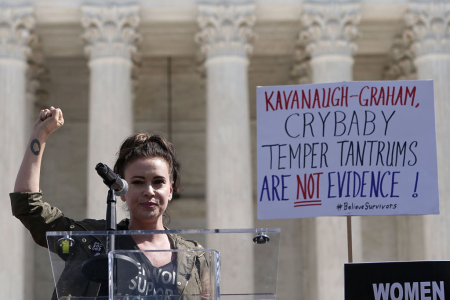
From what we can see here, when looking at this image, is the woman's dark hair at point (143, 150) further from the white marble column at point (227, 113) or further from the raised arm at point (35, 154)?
the white marble column at point (227, 113)

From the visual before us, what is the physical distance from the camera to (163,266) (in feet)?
19.7

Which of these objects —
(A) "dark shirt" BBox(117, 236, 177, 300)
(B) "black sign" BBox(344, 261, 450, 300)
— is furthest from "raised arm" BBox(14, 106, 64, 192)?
(B) "black sign" BBox(344, 261, 450, 300)

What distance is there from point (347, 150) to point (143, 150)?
16.8ft

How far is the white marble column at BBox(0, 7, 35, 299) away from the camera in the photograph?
2800 cm

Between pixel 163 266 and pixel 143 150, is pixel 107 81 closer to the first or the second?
pixel 143 150

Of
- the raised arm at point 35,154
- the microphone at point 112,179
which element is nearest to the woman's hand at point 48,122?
the raised arm at point 35,154

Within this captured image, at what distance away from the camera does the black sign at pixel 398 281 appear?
881 centimetres

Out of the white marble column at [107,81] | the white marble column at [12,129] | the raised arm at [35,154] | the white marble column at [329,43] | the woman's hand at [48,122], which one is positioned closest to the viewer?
the raised arm at [35,154]

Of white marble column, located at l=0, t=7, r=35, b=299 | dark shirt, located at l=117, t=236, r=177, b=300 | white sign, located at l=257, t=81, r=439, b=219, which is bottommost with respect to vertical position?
dark shirt, located at l=117, t=236, r=177, b=300

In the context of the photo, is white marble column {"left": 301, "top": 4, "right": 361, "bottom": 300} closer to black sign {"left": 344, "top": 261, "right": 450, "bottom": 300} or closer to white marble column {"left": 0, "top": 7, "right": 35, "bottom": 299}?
white marble column {"left": 0, "top": 7, "right": 35, "bottom": 299}

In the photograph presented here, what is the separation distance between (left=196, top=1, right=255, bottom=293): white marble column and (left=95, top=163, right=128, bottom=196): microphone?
2180 centimetres

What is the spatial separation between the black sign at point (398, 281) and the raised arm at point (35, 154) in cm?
362

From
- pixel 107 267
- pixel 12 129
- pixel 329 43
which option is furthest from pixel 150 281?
pixel 329 43

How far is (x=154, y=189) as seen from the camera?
6988 mm
